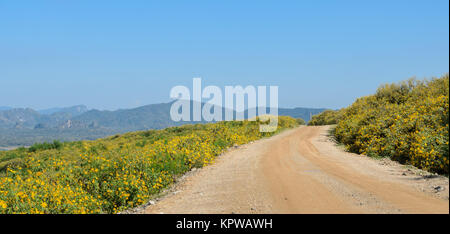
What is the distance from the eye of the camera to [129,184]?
10273 millimetres

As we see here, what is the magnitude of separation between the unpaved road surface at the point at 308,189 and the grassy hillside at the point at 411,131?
2.23 feet

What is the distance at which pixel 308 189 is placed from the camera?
26.3 ft

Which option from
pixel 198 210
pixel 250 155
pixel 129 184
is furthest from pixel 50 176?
pixel 250 155

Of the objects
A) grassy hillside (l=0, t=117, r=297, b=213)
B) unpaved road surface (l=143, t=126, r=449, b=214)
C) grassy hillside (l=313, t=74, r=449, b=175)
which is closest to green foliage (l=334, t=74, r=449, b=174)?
grassy hillside (l=313, t=74, r=449, b=175)

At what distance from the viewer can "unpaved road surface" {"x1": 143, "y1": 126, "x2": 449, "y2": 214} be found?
6.43 m

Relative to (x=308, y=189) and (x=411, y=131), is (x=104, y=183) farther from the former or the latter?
(x=411, y=131)

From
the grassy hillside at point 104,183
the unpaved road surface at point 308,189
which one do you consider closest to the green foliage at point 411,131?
the unpaved road surface at point 308,189

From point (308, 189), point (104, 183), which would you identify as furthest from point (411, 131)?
point (104, 183)

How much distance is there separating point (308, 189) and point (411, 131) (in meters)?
8.07

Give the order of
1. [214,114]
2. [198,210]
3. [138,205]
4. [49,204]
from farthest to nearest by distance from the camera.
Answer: [214,114] → [138,205] → [49,204] → [198,210]

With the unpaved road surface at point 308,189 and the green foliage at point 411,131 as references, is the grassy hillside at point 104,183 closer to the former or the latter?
the unpaved road surface at point 308,189

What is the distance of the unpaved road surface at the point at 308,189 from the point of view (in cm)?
643
